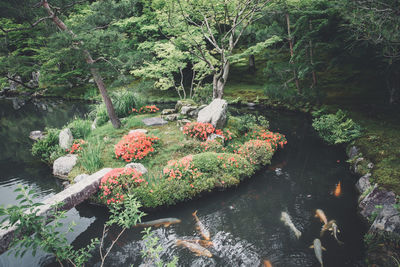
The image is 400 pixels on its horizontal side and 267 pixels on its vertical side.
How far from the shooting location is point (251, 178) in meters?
8.13

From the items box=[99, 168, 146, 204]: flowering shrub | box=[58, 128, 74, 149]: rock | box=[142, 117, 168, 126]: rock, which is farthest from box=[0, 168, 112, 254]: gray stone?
box=[142, 117, 168, 126]: rock

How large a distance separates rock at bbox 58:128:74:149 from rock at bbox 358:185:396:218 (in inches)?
425

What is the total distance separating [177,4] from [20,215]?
11308mm

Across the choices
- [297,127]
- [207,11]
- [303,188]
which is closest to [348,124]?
[297,127]

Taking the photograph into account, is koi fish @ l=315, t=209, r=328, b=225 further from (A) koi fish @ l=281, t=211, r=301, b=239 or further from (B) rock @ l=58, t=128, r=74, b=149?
(B) rock @ l=58, t=128, r=74, b=149

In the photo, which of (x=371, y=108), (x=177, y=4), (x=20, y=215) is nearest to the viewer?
(x=20, y=215)

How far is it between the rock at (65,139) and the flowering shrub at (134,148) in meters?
2.64

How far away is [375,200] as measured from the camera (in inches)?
233

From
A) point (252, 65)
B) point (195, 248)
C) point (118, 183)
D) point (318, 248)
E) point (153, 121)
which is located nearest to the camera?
point (318, 248)

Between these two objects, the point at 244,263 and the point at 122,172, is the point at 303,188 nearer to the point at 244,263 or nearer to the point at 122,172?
the point at 244,263

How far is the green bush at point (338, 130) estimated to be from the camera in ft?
31.0

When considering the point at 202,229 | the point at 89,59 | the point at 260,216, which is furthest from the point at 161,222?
the point at 89,59

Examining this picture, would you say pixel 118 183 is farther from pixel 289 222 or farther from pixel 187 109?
pixel 187 109

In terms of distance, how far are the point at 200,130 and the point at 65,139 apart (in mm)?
5978
